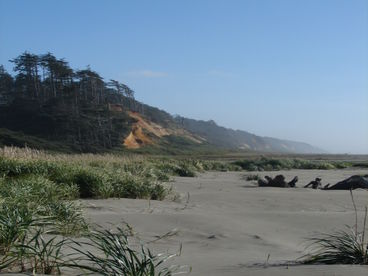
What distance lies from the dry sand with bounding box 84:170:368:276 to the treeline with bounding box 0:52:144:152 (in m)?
49.4

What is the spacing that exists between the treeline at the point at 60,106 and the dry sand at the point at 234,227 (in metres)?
49.4

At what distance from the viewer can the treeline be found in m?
64.9

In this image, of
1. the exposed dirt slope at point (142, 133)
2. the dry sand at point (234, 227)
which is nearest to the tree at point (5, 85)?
A: the exposed dirt slope at point (142, 133)

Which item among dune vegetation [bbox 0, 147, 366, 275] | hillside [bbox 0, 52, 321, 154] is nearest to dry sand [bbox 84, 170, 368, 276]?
dune vegetation [bbox 0, 147, 366, 275]

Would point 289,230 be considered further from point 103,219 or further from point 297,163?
point 297,163

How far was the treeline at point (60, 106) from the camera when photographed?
64.9m

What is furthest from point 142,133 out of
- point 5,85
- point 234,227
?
point 234,227

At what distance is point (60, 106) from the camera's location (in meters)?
68.9

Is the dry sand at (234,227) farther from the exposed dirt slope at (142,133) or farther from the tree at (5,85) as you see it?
the tree at (5,85)

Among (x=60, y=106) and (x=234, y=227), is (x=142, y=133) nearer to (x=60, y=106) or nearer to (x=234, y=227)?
(x=60, y=106)

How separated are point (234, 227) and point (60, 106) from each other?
64.9m

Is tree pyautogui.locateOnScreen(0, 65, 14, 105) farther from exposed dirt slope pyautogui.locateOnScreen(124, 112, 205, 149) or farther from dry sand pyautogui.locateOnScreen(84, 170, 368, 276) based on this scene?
dry sand pyautogui.locateOnScreen(84, 170, 368, 276)

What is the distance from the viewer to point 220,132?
645 ft

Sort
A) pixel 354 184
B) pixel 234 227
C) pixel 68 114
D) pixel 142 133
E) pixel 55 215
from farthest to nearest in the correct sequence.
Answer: pixel 142 133, pixel 68 114, pixel 354 184, pixel 234 227, pixel 55 215
